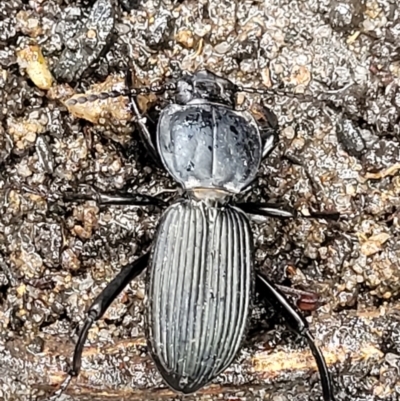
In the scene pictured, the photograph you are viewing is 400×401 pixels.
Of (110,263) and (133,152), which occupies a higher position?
(133,152)

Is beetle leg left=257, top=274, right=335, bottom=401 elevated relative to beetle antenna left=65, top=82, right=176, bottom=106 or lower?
lower

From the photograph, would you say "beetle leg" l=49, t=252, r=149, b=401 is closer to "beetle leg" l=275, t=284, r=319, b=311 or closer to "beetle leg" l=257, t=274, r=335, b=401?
"beetle leg" l=257, t=274, r=335, b=401

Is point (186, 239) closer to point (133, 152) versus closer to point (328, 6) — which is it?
point (133, 152)

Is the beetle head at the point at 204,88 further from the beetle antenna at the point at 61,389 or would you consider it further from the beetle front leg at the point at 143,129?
the beetle antenna at the point at 61,389

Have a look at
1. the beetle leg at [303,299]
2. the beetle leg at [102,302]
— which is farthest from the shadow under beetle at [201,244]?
the beetle leg at [303,299]

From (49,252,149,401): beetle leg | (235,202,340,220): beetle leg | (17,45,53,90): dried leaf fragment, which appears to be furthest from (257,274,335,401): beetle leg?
(17,45,53,90): dried leaf fragment

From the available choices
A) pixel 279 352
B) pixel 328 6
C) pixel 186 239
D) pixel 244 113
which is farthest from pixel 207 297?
pixel 328 6
